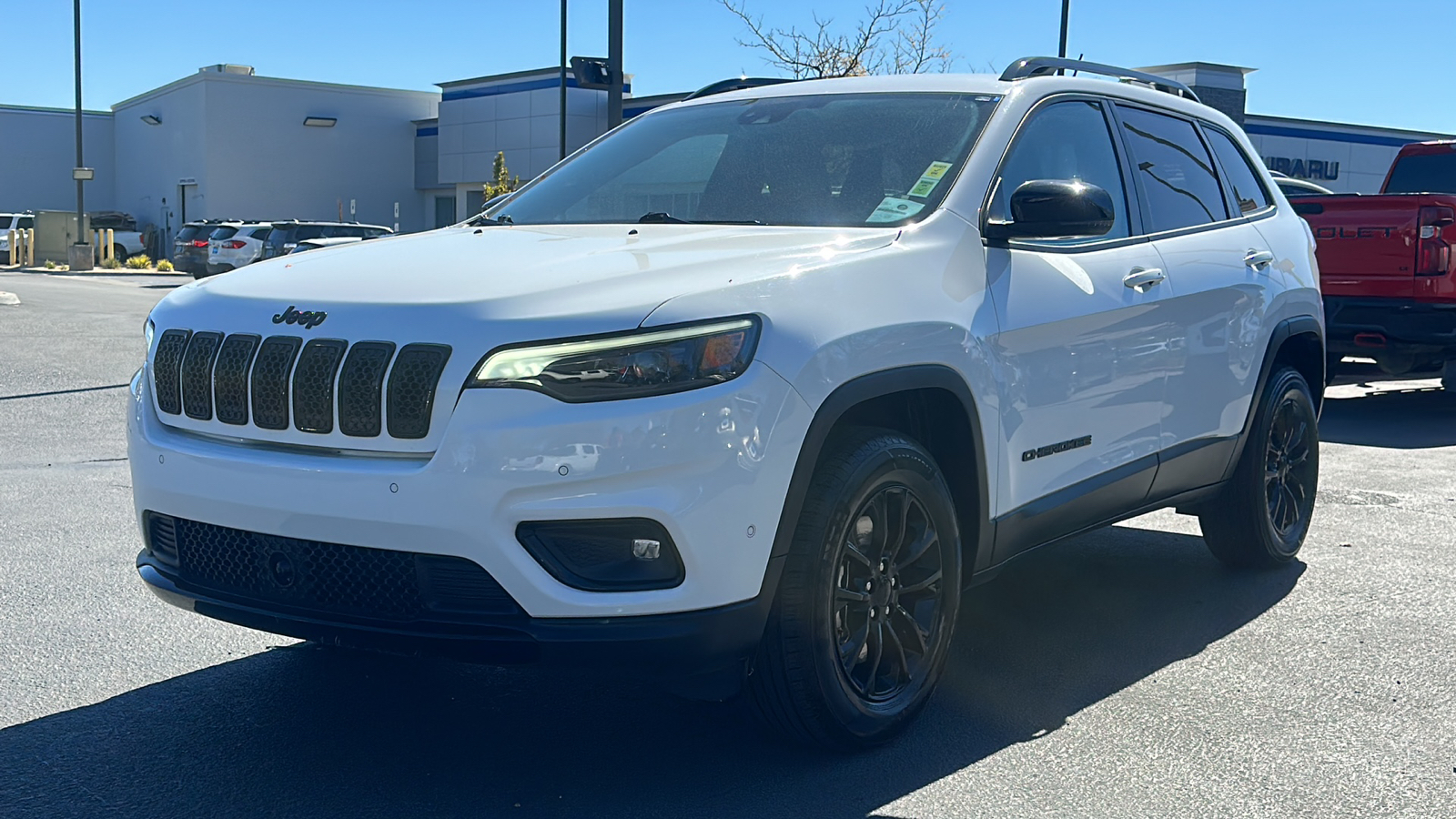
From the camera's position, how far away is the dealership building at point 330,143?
166 ft

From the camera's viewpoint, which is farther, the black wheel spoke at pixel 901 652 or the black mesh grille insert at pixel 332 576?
the black wheel spoke at pixel 901 652

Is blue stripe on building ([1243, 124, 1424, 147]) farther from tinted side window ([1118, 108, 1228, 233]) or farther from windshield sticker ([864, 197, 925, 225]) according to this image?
windshield sticker ([864, 197, 925, 225])

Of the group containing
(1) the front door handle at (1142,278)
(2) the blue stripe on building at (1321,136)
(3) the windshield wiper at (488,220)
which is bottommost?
(1) the front door handle at (1142,278)

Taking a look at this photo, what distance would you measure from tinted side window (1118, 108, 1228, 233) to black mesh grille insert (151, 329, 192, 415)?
3.22 metres

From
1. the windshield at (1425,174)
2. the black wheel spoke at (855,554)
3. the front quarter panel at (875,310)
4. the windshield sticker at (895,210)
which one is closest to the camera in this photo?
the front quarter panel at (875,310)

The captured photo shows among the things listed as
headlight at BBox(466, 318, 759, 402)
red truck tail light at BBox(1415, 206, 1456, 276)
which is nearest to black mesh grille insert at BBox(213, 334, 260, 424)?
headlight at BBox(466, 318, 759, 402)

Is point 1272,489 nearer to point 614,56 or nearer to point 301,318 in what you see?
point 301,318

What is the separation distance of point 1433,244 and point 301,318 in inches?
380

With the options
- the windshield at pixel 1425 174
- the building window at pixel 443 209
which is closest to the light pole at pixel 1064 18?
the windshield at pixel 1425 174

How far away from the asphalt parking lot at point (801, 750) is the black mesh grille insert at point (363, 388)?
2.82 feet

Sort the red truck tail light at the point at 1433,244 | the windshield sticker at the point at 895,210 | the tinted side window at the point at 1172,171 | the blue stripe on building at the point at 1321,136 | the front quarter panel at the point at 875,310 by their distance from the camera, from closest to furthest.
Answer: the front quarter panel at the point at 875,310, the windshield sticker at the point at 895,210, the tinted side window at the point at 1172,171, the red truck tail light at the point at 1433,244, the blue stripe on building at the point at 1321,136

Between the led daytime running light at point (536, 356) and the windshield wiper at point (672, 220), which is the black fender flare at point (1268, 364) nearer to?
the windshield wiper at point (672, 220)

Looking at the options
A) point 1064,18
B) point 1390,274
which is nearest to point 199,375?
point 1390,274

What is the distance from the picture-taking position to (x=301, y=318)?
351cm
